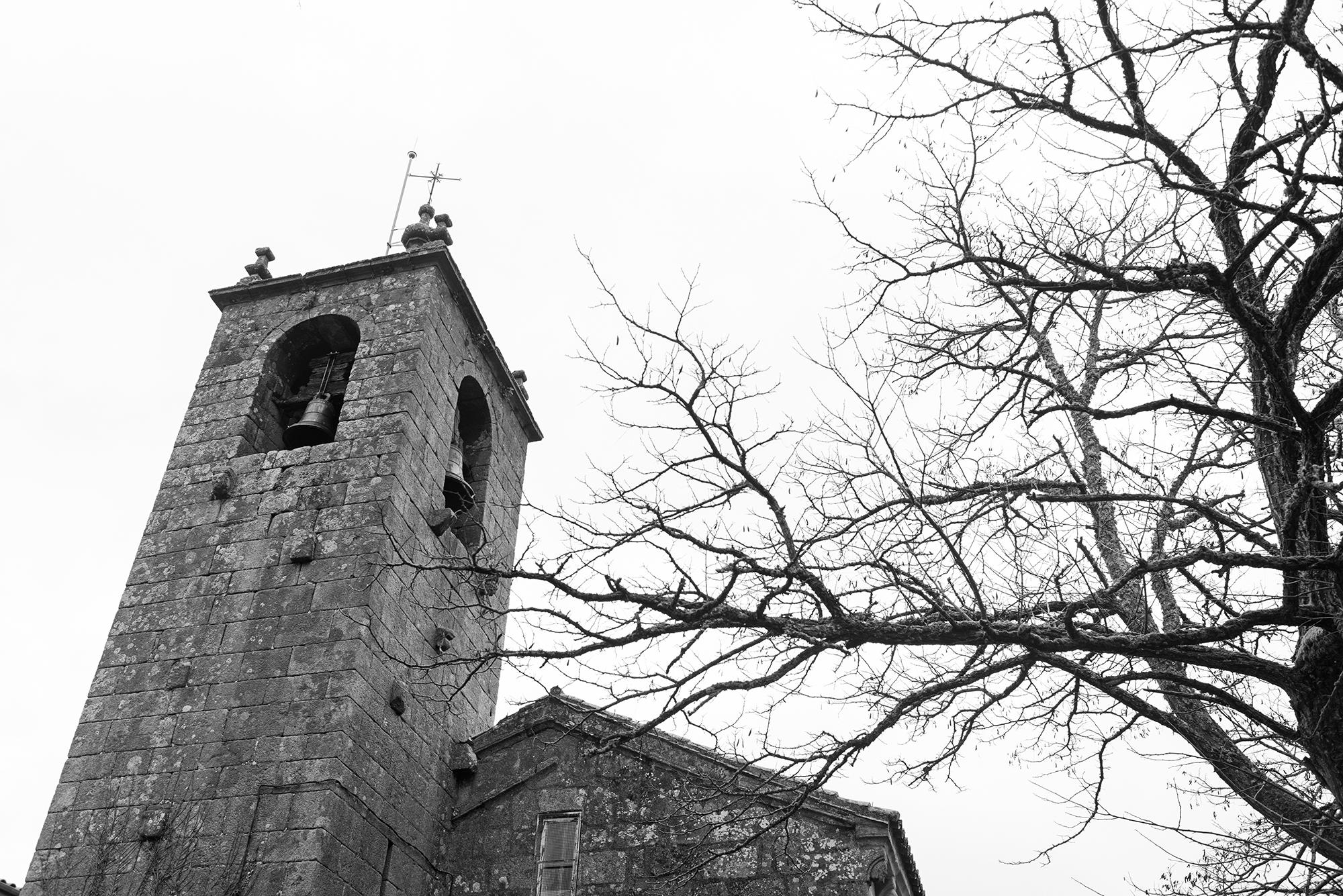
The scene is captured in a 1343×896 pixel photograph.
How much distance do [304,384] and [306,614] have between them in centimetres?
281

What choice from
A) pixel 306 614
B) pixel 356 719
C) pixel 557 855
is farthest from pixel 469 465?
pixel 557 855

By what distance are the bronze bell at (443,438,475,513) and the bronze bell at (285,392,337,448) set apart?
3.20ft

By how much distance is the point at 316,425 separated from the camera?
9039 mm

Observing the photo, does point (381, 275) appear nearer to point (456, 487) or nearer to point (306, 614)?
point (456, 487)

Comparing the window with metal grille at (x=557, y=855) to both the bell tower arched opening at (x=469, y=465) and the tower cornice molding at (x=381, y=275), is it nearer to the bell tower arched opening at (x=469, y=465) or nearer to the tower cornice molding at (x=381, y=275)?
the bell tower arched opening at (x=469, y=465)

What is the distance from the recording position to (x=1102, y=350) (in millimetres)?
6398

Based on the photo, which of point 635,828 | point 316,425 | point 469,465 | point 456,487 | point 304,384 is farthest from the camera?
point 469,465

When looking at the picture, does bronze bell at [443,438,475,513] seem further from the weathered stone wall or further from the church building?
the weathered stone wall

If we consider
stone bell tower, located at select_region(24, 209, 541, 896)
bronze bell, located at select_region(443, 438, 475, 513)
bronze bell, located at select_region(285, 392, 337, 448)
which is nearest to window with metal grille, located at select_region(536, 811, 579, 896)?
A: stone bell tower, located at select_region(24, 209, 541, 896)

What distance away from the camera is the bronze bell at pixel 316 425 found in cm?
905

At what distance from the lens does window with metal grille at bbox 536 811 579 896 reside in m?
7.69

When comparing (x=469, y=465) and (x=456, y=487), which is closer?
(x=456, y=487)

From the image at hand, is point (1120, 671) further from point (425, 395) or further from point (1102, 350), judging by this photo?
point (425, 395)

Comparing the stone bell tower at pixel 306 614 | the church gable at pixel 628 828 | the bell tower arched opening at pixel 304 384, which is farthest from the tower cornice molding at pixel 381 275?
the church gable at pixel 628 828
